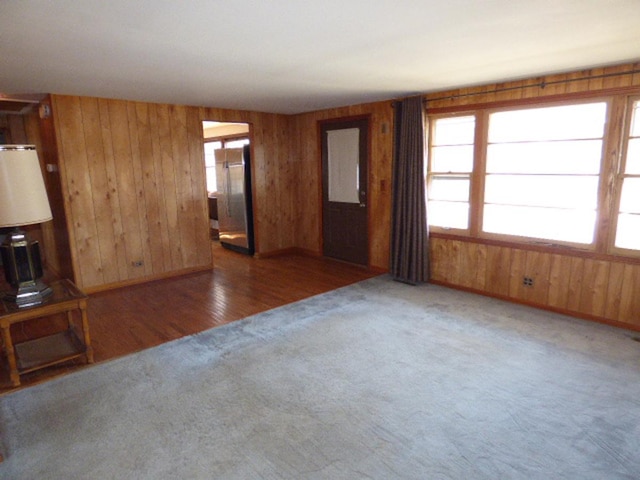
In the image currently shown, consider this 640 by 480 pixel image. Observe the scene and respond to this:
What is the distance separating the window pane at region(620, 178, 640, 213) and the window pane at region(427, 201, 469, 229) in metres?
1.45

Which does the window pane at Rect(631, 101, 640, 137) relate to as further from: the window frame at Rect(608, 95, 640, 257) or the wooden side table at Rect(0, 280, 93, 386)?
the wooden side table at Rect(0, 280, 93, 386)

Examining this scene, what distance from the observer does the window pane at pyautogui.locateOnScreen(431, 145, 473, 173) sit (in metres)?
4.43

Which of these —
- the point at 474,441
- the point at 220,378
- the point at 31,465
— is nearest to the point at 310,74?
the point at 220,378

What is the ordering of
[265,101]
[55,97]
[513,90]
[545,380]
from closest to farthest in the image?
1. [545,380]
2. [513,90]
3. [55,97]
4. [265,101]

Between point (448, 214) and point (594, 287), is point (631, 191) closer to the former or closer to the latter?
point (594, 287)

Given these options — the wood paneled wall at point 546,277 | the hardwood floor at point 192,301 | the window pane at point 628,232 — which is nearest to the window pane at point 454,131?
the wood paneled wall at point 546,277

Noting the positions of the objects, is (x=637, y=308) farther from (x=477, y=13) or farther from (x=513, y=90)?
(x=477, y=13)

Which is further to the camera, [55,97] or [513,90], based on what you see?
[55,97]

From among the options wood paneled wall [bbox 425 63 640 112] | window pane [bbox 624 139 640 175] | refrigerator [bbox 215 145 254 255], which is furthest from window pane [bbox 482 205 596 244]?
refrigerator [bbox 215 145 254 255]

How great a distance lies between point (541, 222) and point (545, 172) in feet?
1.64

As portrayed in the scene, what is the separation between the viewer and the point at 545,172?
385 cm

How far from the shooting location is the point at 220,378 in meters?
2.77

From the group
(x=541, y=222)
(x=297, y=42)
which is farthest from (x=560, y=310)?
(x=297, y=42)

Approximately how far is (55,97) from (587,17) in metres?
4.80
